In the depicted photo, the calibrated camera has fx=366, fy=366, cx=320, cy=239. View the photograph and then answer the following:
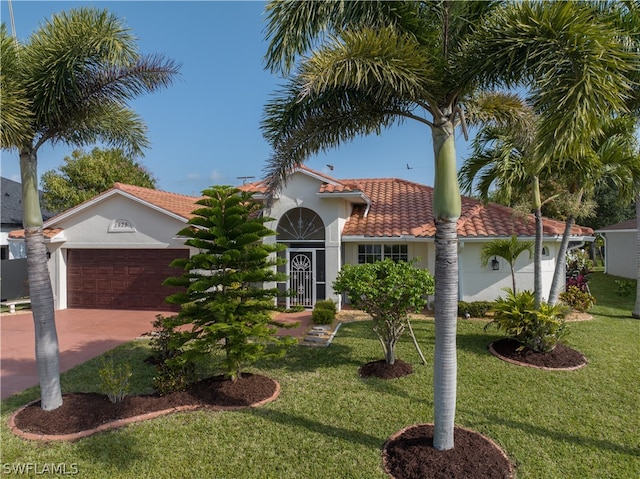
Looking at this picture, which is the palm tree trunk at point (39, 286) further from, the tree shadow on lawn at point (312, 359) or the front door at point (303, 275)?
the front door at point (303, 275)

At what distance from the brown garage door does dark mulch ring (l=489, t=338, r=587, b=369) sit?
12.1 metres

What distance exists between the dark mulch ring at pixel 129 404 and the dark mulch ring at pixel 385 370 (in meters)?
2.06

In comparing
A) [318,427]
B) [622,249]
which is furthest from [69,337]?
[622,249]

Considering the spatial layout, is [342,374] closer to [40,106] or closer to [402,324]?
[402,324]

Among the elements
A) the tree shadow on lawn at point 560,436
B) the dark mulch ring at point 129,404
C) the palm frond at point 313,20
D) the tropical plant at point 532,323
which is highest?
the palm frond at point 313,20

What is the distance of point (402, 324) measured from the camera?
8.03 meters

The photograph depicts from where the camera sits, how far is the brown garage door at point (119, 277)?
15.3 metres

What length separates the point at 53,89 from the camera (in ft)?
18.1

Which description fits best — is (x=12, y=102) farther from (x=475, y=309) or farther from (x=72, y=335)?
(x=475, y=309)

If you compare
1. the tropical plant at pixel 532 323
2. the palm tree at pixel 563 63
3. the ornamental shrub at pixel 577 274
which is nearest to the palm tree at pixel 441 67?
the palm tree at pixel 563 63

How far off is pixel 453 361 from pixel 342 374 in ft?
12.1

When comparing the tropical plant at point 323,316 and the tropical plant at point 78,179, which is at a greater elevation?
the tropical plant at point 78,179

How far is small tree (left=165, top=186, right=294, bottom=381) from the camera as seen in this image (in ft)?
22.2

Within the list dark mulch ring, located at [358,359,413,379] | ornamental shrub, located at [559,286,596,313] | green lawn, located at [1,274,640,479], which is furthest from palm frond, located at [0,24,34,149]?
ornamental shrub, located at [559,286,596,313]
